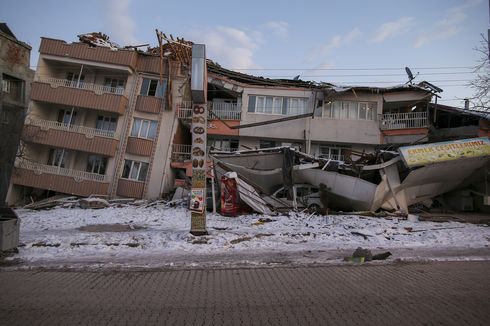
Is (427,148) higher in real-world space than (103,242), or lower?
higher

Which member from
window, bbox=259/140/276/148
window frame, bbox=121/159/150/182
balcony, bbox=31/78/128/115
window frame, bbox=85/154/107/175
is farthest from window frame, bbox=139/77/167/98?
window, bbox=259/140/276/148

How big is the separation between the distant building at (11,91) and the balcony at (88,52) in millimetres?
6076

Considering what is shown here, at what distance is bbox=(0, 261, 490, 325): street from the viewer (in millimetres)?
4191

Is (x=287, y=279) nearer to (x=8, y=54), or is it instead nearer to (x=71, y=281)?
(x=71, y=281)

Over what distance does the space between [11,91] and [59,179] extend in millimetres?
14008

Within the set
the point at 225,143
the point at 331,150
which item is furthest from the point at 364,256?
the point at 225,143

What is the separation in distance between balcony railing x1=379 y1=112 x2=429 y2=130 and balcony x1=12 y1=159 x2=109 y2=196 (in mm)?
20870

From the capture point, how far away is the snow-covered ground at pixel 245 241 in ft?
26.1

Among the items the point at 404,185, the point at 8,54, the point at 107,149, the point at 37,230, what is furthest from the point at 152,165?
the point at 8,54

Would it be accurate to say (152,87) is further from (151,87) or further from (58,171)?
(58,171)

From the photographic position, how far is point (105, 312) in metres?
4.43

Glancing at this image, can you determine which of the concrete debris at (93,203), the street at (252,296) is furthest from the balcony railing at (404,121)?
the concrete debris at (93,203)

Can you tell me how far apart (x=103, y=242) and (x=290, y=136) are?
17.9m

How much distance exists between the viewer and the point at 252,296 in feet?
16.6
